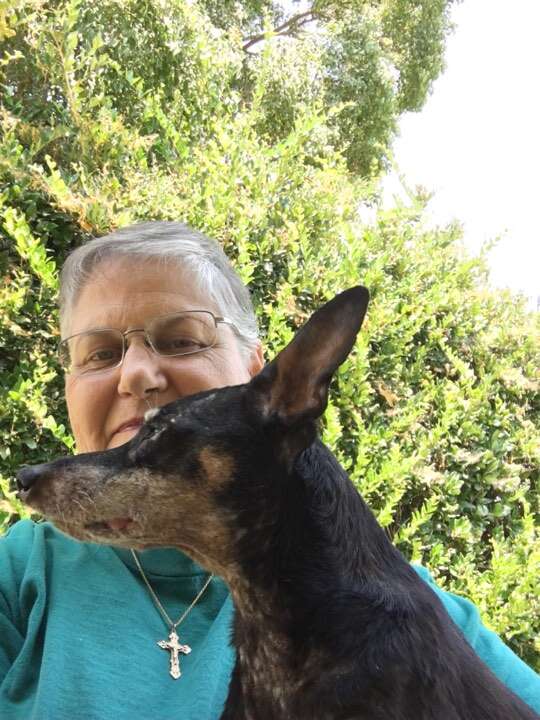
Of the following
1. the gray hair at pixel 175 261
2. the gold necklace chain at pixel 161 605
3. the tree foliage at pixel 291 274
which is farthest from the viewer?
the tree foliage at pixel 291 274

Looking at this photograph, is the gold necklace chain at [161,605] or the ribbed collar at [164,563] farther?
the ribbed collar at [164,563]

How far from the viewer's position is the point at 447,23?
41.3 ft

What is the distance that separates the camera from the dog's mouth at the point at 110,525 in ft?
5.36

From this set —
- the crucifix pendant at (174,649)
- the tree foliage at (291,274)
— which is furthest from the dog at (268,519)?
the tree foliage at (291,274)

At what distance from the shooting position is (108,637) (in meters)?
1.80

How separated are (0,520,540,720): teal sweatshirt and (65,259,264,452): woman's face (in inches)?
14.4

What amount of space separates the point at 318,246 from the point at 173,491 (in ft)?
10.7

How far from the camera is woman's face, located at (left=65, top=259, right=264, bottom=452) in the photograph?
6.59ft

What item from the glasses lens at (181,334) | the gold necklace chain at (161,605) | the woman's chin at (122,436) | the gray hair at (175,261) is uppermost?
the gray hair at (175,261)

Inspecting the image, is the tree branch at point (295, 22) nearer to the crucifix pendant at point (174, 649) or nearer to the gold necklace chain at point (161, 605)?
the gold necklace chain at point (161, 605)

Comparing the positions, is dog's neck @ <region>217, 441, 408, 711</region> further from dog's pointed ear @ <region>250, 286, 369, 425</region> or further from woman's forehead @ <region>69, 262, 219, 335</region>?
woman's forehead @ <region>69, 262, 219, 335</region>

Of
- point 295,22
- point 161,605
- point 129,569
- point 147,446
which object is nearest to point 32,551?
point 129,569

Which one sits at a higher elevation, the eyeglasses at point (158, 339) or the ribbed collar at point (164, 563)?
the eyeglasses at point (158, 339)

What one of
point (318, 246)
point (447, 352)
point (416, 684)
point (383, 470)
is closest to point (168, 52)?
point (318, 246)
